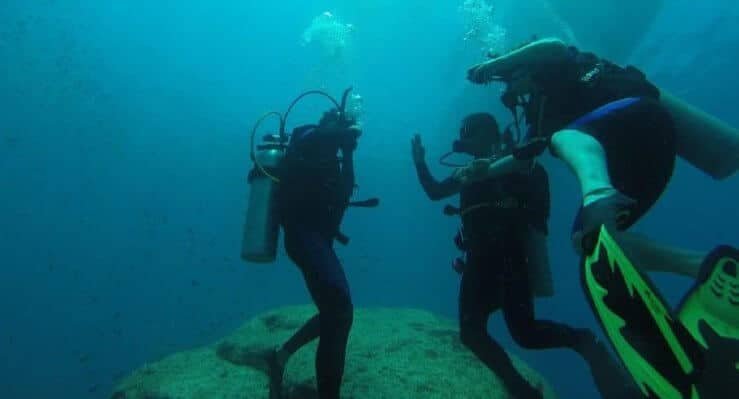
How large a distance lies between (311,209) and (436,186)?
137 cm

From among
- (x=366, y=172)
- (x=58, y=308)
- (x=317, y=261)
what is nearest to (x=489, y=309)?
(x=317, y=261)

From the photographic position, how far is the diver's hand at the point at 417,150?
15.8 feet

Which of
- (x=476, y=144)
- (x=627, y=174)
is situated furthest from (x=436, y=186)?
(x=627, y=174)

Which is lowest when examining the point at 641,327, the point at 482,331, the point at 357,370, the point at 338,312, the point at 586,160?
the point at 357,370

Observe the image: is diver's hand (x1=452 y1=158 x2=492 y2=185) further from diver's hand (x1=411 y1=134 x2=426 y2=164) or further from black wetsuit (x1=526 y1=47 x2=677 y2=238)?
diver's hand (x1=411 y1=134 x2=426 y2=164)

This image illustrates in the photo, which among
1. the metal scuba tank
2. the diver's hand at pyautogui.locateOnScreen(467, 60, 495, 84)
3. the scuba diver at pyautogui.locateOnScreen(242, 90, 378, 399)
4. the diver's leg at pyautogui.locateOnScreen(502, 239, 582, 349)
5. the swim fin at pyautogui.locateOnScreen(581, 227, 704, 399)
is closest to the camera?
the swim fin at pyautogui.locateOnScreen(581, 227, 704, 399)

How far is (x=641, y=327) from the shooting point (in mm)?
1405

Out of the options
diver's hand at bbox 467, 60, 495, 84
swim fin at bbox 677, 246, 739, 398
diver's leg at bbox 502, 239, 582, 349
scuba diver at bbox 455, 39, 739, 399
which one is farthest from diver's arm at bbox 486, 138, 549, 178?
diver's leg at bbox 502, 239, 582, 349

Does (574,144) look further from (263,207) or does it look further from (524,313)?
(263,207)

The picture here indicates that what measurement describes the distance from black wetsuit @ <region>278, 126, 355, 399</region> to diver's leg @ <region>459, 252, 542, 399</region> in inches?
45.5

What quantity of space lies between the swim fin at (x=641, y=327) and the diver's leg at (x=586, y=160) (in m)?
0.23

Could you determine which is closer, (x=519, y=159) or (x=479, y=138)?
(x=519, y=159)

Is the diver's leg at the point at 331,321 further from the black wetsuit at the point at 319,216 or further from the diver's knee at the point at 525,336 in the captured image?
the diver's knee at the point at 525,336

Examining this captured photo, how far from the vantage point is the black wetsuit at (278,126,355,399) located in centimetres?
378
